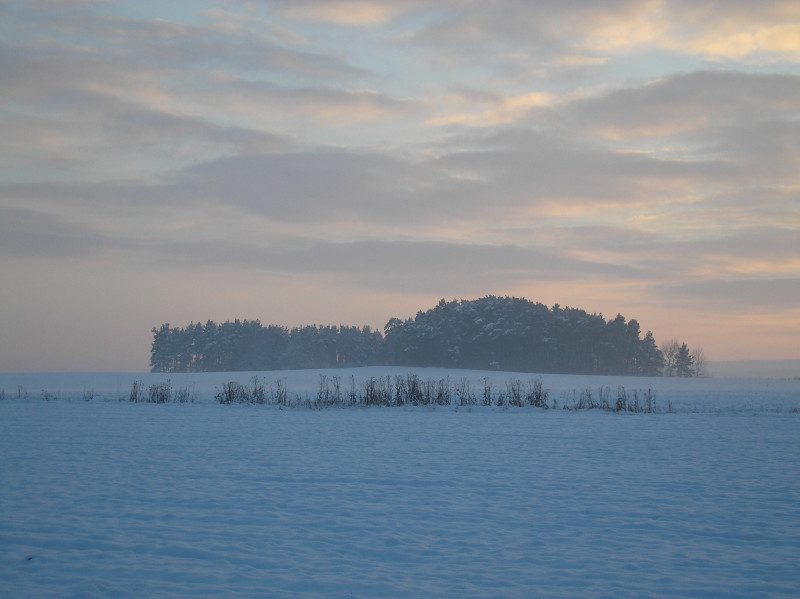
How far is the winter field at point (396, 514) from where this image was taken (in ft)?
18.6

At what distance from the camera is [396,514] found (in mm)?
8109

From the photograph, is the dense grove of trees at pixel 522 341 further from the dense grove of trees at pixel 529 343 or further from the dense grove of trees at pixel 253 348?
the dense grove of trees at pixel 253 348

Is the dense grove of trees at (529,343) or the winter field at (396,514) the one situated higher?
the dense grove of trees at (529,343)

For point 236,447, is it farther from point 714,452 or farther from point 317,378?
point 317,378

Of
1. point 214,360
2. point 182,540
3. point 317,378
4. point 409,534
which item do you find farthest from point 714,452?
point 214,360

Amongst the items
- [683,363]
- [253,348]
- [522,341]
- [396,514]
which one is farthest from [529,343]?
[396,514]

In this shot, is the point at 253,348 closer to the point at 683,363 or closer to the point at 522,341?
the point at 522,341

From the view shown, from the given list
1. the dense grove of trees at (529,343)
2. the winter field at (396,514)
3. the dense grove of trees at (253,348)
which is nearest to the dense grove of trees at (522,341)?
the dense grove of trees at (529,343)

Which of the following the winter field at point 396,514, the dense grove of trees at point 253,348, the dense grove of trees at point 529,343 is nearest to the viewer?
the winter field at point 396,514

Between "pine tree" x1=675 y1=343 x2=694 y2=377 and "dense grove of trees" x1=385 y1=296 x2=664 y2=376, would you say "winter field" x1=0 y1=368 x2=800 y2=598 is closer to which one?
"dense grove of trees" x1=385 y1=296 x2=664 y2=376

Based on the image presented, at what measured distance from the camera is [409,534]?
23.6 feet

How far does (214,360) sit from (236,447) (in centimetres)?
8037

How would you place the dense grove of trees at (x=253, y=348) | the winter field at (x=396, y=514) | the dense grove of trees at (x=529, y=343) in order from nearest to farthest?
1. the winter field at (x=396, y=514)
2. the dense grove of trees at (x=529, y=343)
3. the dense grove of trees at (x=253, y=348)

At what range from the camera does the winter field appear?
568cm
